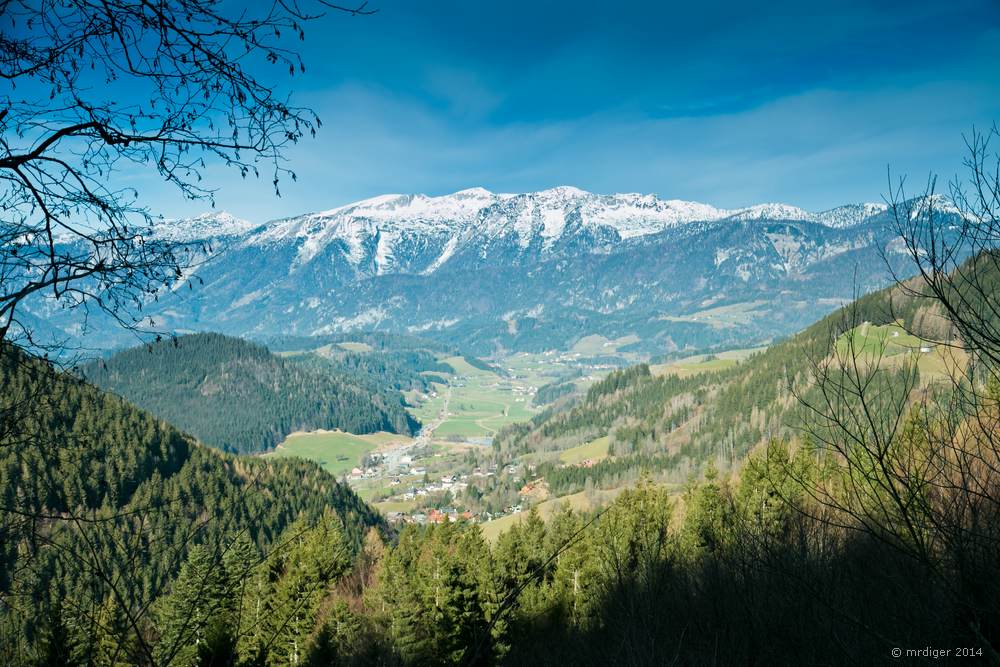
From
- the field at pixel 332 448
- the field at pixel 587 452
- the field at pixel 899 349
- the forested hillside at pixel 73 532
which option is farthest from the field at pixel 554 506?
the field at pixel 332 448

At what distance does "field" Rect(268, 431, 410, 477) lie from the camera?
163m

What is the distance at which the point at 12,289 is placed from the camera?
3.69 metres

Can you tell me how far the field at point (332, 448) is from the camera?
16288cm

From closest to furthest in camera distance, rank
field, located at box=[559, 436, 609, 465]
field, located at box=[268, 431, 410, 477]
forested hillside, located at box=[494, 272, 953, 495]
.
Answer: forested hillside, located at box=[494, 272, 953, 495] < field, located at box=[559, 436, 609, 465] < field, located at box=[268, 431, 410, 477]

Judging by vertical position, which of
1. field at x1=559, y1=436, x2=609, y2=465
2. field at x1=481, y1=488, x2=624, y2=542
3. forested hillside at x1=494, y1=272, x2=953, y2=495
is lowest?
field at x1=481, y1=488, x2=624, y2=542

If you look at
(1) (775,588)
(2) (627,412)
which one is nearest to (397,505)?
(2) (627,412)

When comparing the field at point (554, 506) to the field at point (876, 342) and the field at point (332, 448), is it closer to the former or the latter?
the field at point (876, 342)

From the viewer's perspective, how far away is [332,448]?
594 feet

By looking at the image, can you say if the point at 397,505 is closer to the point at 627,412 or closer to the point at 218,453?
the point at 218,453

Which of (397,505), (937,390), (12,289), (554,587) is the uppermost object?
(12,289)

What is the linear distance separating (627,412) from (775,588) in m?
152

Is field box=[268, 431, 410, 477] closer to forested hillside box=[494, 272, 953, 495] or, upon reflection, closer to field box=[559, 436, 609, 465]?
forested hillside box=[494, 272, 953, 495]

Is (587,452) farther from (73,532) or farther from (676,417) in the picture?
(73,532)

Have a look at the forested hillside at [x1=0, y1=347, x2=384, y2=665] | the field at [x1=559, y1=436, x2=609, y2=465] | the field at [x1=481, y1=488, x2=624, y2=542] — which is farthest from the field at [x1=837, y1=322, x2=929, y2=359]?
the field at [x1=559, y1=436, x2=609, y2=465]
